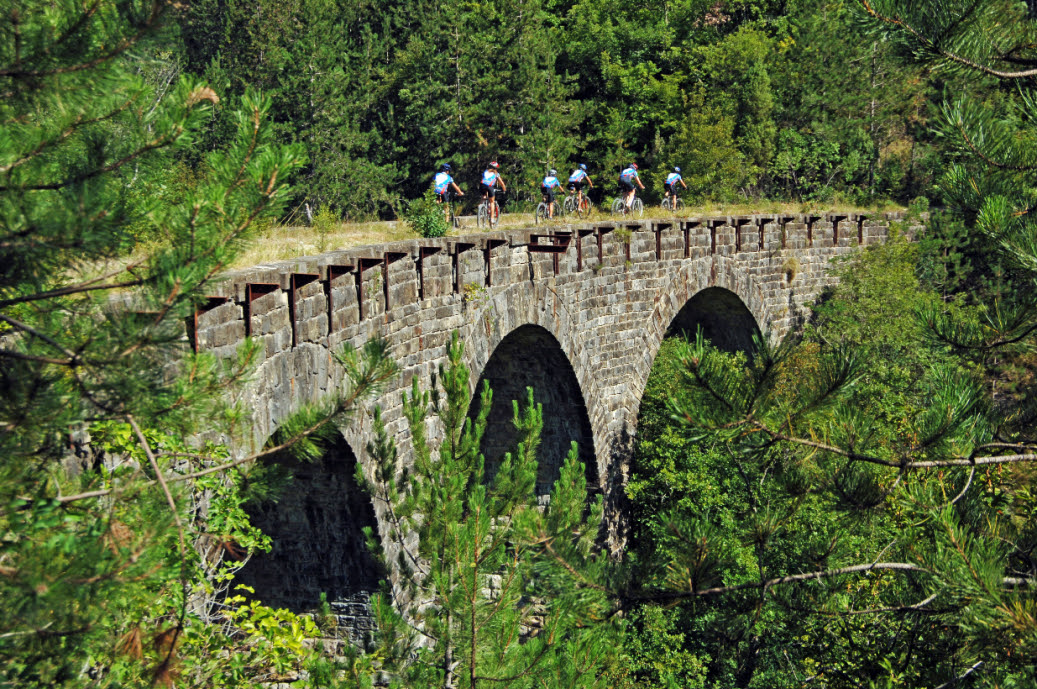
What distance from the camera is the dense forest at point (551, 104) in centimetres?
3659

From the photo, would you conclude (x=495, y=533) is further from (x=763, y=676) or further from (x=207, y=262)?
(x=763, y=676)

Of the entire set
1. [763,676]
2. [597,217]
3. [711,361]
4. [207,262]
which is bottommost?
[763,676]

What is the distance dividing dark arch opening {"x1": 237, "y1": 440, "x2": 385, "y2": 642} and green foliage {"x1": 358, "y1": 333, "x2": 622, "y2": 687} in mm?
1761

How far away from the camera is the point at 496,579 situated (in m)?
8.63

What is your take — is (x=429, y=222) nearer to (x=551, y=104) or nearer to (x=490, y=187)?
(x=490, y=187)

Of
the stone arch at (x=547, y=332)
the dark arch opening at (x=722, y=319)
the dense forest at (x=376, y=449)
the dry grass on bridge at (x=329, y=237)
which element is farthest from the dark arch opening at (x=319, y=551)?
the dark arch opening at (x=722, y=319)

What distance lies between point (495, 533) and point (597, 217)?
573 inches

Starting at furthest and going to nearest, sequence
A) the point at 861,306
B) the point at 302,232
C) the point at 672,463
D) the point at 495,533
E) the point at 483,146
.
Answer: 1. the point at 483,146
2. the point at 861,306
3. the point at 672,463
4. the point at 302,232
5. the point at 495,533

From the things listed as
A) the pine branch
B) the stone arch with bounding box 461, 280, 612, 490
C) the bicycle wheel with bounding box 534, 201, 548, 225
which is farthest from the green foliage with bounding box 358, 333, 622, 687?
the bicycle wheel with bounding box 534, 201, 548, 225

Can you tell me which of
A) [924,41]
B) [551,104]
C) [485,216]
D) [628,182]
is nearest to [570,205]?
[628,182]

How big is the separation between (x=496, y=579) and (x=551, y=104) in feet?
104

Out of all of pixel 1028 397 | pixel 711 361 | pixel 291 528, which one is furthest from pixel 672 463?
pixel 711 361

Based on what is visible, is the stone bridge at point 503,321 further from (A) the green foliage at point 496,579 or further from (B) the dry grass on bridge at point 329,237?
(A) the green foliage at point 496,579

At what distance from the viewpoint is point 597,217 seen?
72.5ft
